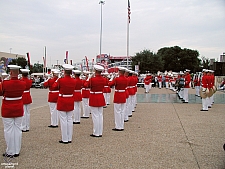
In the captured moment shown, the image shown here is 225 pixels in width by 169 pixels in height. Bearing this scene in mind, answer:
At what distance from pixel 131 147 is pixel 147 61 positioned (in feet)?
156

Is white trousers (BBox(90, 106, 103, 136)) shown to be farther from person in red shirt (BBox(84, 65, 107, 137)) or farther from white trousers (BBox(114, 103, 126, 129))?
white trousers (BBox(114, 103, 126, 129))

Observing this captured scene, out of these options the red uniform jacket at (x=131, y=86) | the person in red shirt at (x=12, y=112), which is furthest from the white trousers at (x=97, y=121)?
the red uniform jacket at (x=131, y=86)

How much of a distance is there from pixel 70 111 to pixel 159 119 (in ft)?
14.7

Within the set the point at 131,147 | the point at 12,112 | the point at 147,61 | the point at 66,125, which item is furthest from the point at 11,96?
the point at 147,61

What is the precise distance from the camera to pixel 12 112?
5.77m

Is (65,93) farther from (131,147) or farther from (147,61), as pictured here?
(147,61)

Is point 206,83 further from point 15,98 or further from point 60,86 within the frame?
point 15,98

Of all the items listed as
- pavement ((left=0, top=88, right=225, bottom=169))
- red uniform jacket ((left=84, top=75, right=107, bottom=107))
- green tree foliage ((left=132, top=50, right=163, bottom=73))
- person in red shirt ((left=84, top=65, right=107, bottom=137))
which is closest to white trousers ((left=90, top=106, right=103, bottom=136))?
person in red shirt ((left=84, top=65, right=107, bottom=137))

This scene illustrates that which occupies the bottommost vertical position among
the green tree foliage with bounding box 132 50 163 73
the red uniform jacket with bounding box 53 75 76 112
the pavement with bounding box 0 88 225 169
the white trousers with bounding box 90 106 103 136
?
the pavement with bounding box 0 88 225 169

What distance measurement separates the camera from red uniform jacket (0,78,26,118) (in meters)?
5.73

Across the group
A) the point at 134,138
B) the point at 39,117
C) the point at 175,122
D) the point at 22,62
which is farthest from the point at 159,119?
the point at 22,62

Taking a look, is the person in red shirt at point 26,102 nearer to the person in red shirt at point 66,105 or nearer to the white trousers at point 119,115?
the person in red shirt at point 66,105

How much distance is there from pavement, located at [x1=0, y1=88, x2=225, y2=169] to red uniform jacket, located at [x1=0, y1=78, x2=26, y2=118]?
944 millimetres

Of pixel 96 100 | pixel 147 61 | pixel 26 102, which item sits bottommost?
pixel 26 102
